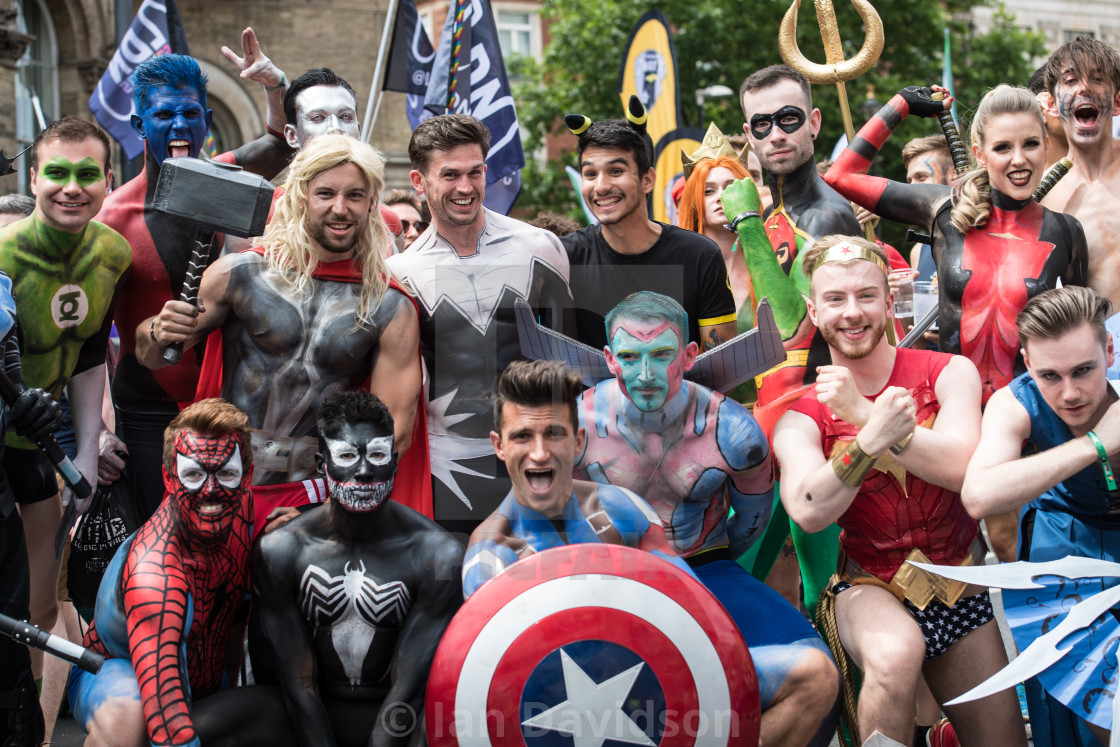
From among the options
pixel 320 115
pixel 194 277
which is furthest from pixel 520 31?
pixel 194 277

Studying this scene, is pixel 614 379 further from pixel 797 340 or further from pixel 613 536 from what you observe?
pixel 797 340

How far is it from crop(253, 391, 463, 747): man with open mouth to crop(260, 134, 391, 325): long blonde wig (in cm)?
67

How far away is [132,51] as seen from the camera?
855cm

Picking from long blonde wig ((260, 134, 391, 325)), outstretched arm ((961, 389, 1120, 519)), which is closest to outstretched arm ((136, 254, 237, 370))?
long blonde wig ((260, 134, 391, 325))

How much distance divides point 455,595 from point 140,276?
2084mm

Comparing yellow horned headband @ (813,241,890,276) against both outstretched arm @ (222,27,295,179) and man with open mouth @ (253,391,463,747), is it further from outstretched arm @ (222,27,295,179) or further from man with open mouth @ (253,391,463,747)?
outstretched arm @ (222,27,295,179)

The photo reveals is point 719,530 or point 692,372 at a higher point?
point 692,372

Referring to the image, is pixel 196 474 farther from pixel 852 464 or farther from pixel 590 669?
pixel 852 464

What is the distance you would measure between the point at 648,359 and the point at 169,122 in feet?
7.76

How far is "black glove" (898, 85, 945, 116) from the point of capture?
196 inches

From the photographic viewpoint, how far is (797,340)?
4.76 metres

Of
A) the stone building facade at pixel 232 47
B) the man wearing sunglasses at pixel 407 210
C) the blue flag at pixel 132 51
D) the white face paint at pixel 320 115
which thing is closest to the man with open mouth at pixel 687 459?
the white face paint at pixel 320 115

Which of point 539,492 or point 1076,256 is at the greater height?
point 1076,256

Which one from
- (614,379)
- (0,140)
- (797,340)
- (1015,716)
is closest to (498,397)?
(614,379)
